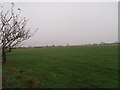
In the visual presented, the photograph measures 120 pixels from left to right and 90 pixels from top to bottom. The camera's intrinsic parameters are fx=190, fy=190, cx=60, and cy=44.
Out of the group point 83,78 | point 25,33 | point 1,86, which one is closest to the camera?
point 1,86

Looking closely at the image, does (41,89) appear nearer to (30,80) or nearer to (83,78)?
(30,80)

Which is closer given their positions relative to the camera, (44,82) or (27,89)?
(27,89)

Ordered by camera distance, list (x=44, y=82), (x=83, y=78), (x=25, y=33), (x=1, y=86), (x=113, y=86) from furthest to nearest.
Answer: (x=25, y=33) < (x=83, y=78) < (x=44, y=82) < (x=113, y=86) < (x=1, y=86)

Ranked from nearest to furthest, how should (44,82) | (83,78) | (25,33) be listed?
1. (44,82)
2. (83,78)
3. (25,33)

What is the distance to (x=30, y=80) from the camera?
15219 mm

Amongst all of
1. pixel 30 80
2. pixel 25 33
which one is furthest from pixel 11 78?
pixel 25 33

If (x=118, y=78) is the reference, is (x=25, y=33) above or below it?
above

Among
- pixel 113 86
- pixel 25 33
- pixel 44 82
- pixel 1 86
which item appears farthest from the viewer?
pixel 25 33

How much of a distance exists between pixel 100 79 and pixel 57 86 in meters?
3.93

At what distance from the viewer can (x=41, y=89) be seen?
40.9 ft

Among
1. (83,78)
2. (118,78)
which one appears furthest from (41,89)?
(118,78)

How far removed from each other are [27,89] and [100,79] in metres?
6.08

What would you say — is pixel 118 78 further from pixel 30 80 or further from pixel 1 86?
pixel 1 86

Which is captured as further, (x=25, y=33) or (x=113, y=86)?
(x=25, y=33)
